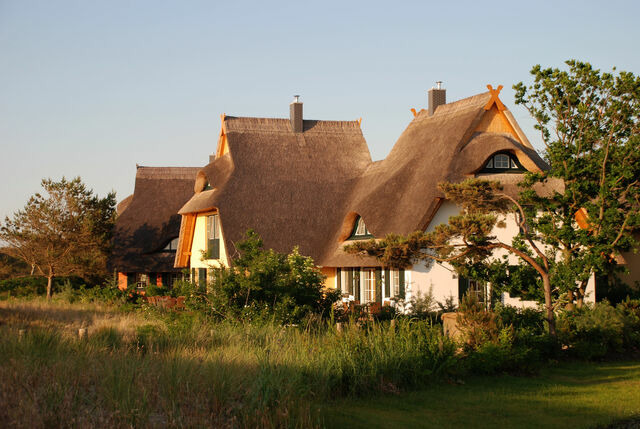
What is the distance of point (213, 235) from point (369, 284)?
25.0ft

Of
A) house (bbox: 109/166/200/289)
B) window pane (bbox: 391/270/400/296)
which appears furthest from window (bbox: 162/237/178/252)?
window pane (bbox: 391/270/400/296)

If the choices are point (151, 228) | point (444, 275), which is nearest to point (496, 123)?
point (444, 275)

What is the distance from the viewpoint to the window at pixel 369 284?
2295cm

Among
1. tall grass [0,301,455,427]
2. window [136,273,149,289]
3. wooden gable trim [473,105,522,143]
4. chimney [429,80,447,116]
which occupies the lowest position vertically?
tall grass [0,301,455,427]

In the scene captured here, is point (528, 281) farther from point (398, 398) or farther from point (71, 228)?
point (71, 228)

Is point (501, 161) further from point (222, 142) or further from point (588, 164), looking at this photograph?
point (222, 142)

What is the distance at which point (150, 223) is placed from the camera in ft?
111

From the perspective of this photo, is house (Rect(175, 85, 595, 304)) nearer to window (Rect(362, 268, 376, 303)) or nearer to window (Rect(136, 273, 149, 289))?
window (Rect(362, 268, 376, 303))

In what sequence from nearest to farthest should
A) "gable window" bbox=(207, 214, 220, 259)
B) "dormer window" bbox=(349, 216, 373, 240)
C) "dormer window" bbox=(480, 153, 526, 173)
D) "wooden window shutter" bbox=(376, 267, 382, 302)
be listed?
"dormer window" bbox=(480, 153, 526, 173), "wooden window shutter" bbox=(376, 267, 382, 302), "dormer window" bbox=(349, 216, 373, 240), "gable window" bbox=(207, 214, 220, 259)

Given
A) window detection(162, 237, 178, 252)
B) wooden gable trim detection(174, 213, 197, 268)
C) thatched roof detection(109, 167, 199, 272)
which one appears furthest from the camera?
window detection(162, 237, 178, 252)

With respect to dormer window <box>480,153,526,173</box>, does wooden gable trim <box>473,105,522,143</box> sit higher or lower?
higher

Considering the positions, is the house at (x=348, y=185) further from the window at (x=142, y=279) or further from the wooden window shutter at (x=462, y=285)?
the window at (x=142, y=279)

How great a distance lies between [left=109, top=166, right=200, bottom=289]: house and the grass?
2003 cm

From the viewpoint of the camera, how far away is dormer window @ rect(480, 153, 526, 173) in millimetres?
21319
